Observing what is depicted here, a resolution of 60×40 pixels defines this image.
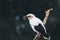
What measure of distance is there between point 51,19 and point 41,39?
3308 mm

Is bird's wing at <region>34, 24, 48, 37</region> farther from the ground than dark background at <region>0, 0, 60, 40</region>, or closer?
farther from the ground

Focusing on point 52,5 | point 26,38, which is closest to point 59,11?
point 52,5

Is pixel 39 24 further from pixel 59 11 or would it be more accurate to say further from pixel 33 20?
pixel 59 11

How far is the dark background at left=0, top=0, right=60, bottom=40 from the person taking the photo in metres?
6.28

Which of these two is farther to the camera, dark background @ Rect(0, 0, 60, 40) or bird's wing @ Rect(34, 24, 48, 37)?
dark background @ Rect(0, 0, 60, 40)

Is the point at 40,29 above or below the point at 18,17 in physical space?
above

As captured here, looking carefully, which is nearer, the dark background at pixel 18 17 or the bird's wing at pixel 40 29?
the bird's wing at pixel 40 29

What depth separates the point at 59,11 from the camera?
6.34 meters

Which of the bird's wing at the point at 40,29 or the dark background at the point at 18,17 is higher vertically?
the bird's wing at the point at 40,29

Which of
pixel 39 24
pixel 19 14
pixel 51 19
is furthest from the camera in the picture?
pixel 19 14

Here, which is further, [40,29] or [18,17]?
[18,17]

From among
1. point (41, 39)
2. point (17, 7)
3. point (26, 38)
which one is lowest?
point (26, 38)

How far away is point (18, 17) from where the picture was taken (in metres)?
6.73

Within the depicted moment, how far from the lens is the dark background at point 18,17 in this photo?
628 cm
